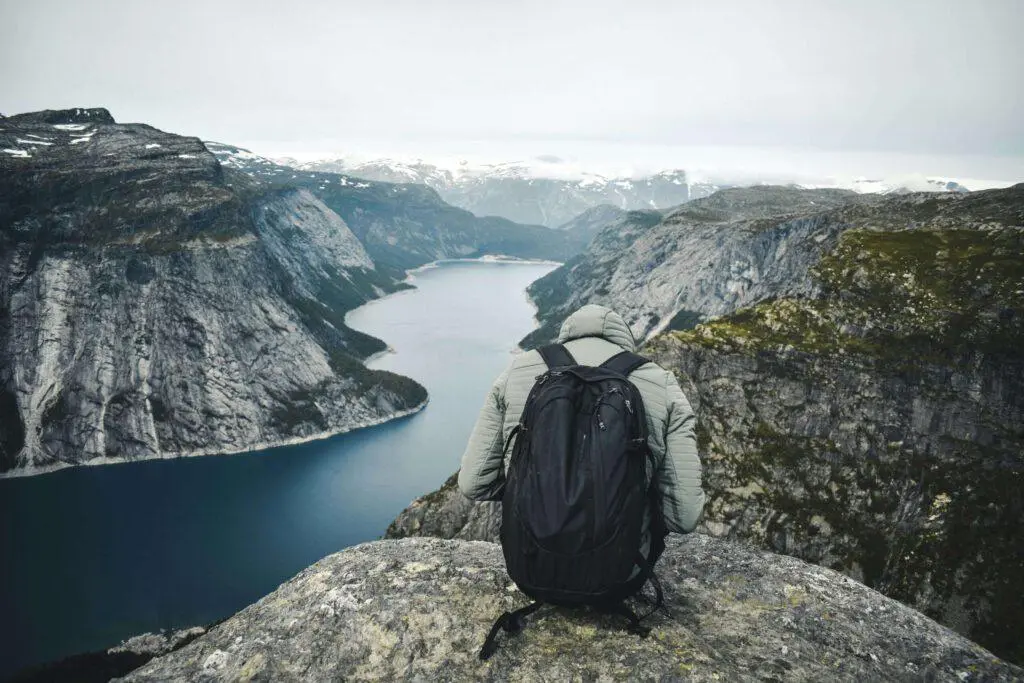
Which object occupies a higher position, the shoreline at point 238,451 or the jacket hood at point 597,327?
the jacket hood at point 597,327

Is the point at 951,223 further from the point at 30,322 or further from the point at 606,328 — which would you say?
the point at 30,322

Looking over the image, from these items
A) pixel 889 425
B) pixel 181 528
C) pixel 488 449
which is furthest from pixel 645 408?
pixel 181 528

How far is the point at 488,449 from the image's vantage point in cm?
712

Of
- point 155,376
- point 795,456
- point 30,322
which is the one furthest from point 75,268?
point 795,456

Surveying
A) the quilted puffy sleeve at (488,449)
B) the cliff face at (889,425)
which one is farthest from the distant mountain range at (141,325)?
the quilted puffy sleeve at (488,449)

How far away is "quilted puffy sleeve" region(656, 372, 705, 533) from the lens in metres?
6.43

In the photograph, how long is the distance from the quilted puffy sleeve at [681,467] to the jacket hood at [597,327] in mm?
880

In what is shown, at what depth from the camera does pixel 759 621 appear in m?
7.54

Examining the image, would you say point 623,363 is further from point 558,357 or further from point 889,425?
point 889,425

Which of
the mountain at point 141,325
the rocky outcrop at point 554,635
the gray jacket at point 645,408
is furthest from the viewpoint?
the mountain at point 141,325

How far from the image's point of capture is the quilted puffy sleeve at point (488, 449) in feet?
23.1

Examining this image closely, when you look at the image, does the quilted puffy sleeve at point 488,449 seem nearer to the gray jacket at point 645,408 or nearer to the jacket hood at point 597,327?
the gray jacket at point 645,408

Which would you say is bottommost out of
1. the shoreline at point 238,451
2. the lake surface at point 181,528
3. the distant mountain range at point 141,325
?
the shoreline at point 238,451

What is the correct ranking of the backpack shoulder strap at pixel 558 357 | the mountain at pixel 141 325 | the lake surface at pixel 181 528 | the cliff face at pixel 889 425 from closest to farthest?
the backpack shoulder strap at pixel 558 357 < the cliff face at pixel 889 425 < the lake surface at pixel 181 528 < the mountain at pixel 141 325
